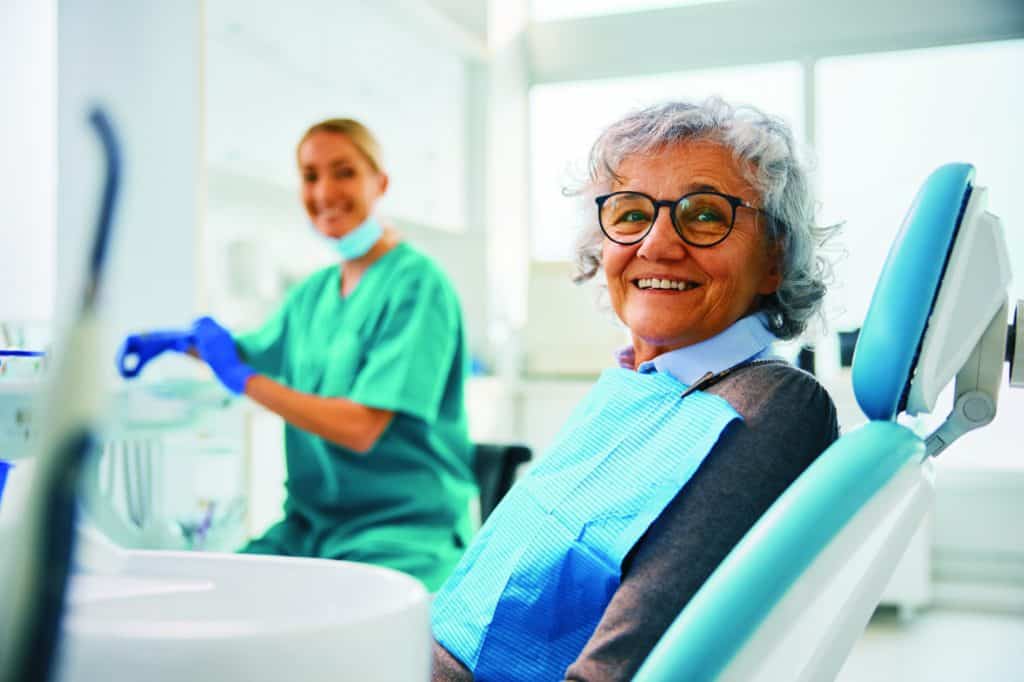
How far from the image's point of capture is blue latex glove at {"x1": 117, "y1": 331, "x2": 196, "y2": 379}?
1504mm

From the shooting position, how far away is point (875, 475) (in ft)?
2.12

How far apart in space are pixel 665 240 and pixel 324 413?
2.55 ft

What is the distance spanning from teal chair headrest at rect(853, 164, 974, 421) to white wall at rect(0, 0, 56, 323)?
1.15 m

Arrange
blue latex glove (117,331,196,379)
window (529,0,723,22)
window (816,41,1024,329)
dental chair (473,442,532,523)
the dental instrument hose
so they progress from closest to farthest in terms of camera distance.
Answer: the dental instrument hose, blue latex glove (117,331,196,379), dental chair (473,442,532,523), window (816,41,1024,329), window (529,0,723,22)

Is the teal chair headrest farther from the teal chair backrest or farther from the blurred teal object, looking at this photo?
the blurred teal object

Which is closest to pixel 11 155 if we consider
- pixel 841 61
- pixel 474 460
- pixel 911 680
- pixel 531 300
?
pixel 474 460

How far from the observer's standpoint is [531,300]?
3.96m

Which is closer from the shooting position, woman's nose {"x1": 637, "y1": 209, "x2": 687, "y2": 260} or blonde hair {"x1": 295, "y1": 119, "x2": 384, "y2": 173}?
woman's nose {"x1": 637, "y1": 209, "x2": 687, "y2": 260}

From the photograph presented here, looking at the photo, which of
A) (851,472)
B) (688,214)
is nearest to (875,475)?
(851,472)

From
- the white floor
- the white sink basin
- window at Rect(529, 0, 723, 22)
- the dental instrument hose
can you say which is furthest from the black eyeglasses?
window at Rect(529, 0, 723, 22)

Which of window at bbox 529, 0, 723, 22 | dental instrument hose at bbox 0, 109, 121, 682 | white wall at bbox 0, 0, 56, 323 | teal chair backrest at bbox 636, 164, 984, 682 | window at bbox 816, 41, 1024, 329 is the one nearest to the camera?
dental instrument hose at bbox 0, 109, 121, 682

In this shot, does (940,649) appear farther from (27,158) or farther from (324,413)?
(27,158)

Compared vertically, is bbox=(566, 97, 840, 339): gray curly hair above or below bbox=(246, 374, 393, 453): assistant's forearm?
above

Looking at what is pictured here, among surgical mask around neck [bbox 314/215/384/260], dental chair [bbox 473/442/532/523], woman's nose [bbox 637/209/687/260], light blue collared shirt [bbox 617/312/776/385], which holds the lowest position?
dental chair [bbox 473/442/532/523]
